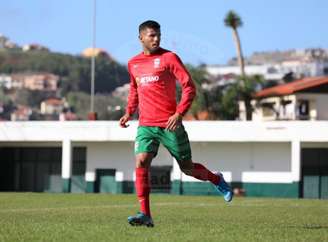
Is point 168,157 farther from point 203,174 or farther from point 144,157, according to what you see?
point 144,157

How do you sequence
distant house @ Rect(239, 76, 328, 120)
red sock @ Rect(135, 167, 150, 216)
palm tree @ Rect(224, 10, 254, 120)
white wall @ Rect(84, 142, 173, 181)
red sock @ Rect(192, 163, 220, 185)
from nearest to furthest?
red sock @ Rect(135, 167, 150, 216) < red sock @ Rect(192, 163, 220, 185) < white wall @ Rect(84, 142, 173, 181) < distant house @ Rect(239, 76, 328, 120) < palm tree @ Rect(224, 10, 254, 120)

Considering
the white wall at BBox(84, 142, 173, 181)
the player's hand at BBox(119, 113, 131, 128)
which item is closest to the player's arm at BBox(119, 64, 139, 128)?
the player's hand at BBox(119, 113, 131, 128)

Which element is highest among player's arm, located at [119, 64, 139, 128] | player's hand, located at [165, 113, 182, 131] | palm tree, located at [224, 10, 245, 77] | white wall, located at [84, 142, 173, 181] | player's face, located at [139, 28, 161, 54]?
palm tree, located at [224, 10, 245, 77]

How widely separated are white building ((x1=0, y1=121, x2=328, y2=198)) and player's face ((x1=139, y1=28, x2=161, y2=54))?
4665 centimetres

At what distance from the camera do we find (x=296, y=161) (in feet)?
189

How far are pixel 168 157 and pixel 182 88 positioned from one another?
167ft

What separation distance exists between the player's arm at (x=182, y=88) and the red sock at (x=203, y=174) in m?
0.99

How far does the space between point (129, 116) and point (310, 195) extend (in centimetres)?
4674

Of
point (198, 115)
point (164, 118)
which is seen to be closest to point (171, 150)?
point (164, 118)

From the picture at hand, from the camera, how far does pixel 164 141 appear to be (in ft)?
38.5

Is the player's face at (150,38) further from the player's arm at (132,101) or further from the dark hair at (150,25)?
the player's arm at (132,101)

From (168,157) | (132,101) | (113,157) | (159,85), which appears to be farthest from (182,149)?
(113,157)

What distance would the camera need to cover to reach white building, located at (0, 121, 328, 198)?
58594 millimetres

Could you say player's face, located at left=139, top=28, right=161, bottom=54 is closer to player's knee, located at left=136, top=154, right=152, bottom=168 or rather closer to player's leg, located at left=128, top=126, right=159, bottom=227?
player's leg, located at left=128, top=126, right=159, bottom=227
